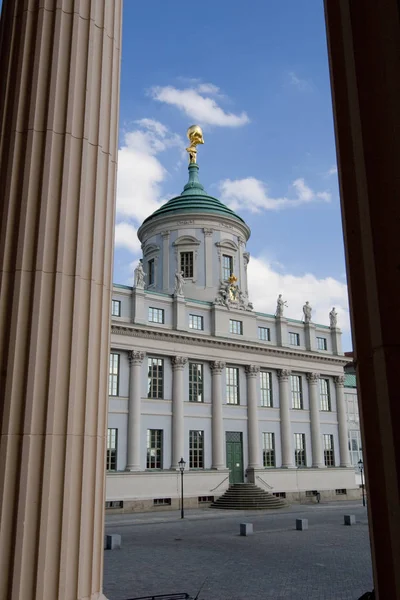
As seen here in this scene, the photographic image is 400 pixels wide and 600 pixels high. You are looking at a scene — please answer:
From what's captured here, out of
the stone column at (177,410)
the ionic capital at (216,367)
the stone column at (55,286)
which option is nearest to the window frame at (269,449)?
the ionic capital at (216,367)

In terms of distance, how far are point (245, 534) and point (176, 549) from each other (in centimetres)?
473

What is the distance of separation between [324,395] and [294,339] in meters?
6.44

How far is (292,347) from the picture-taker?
51.6 m

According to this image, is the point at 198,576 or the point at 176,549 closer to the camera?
the point at 198,576

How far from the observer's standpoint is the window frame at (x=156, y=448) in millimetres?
41406

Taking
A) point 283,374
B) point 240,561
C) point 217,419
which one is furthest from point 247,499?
point 240,561

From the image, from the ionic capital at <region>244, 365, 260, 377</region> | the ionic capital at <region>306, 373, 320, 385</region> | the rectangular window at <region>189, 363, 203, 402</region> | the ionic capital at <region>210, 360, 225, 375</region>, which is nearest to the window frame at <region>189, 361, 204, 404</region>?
the rectangular window at <region>189, 363, 203, 402</region>

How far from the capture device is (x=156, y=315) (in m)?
44.2

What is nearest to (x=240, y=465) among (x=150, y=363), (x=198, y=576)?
(x=150, y=363)

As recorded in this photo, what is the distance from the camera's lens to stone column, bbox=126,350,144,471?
4009cm

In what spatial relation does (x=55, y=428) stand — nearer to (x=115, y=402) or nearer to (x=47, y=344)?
(x=47, y=344)

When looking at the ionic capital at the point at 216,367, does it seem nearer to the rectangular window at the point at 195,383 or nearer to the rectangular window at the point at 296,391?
the rectangular window at the point at 195,383

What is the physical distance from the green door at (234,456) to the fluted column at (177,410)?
488cm

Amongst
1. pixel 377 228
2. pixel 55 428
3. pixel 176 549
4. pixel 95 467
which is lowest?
pixel 176 549
